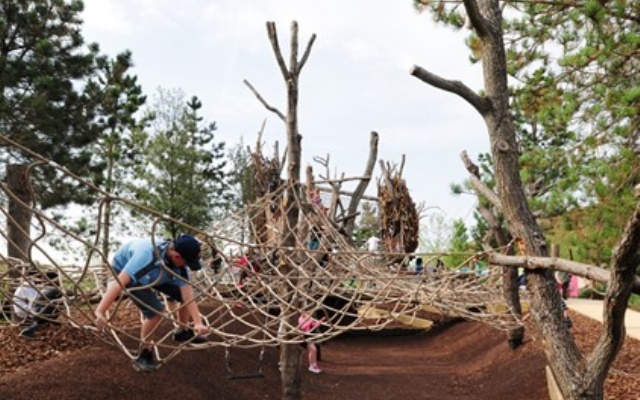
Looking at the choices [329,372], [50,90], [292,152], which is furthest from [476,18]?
[50,90]

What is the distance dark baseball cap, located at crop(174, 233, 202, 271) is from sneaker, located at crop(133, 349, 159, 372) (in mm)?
851

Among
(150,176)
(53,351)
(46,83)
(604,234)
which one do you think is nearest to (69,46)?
(46,83)

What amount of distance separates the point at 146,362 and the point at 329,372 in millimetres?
4952

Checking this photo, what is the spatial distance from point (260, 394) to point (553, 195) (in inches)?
135

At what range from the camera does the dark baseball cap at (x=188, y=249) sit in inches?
124

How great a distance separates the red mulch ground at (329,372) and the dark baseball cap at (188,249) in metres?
2.01

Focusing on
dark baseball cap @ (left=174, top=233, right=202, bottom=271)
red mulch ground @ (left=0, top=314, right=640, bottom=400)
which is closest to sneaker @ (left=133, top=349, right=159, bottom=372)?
dark baseball cap @ (left=174, top=233, right=202, bottom=271)

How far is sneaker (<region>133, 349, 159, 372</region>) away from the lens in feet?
12.2

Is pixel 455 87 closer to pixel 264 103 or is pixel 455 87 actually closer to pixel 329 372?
pixel 264 103

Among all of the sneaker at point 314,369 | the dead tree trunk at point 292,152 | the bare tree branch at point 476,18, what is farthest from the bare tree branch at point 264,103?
the sneaker at point 314,369

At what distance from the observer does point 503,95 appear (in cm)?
407

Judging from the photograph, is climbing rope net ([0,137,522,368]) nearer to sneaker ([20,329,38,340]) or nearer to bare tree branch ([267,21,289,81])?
sneaker ([20,329,38,340])

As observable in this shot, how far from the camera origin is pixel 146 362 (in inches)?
148

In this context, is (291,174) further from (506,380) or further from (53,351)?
(506,380)
